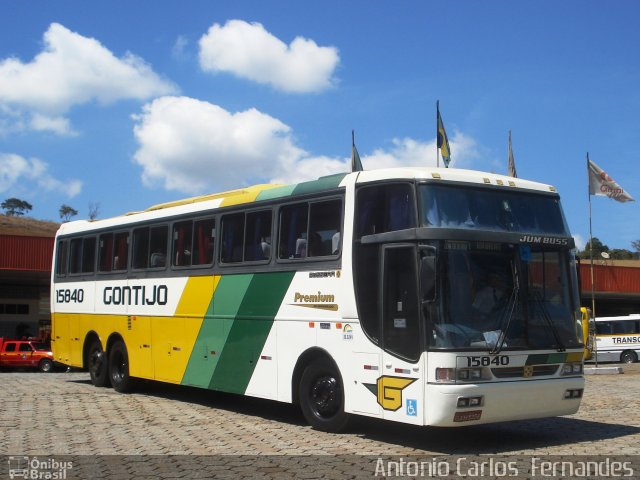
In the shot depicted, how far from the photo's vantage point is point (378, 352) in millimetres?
9672

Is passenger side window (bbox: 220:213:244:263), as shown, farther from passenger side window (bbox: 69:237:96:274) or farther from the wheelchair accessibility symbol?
passenger side window (bbox: 69:237:96:274)

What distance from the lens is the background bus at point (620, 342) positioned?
131ft

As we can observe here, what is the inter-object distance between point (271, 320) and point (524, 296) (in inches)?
151

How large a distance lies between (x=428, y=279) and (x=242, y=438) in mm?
3278

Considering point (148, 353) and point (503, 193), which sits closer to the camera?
point (503, 193)

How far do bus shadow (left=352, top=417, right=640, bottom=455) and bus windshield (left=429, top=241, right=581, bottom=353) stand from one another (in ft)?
4.19

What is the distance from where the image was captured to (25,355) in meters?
32.8

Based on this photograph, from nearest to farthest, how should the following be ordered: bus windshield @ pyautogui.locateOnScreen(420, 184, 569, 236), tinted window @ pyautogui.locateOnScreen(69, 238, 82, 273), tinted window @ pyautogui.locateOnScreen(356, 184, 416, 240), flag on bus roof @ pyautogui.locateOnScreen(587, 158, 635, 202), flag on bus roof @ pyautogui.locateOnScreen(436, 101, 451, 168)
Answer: bus windshield @ pyautogui.locateOnScreen(420, 184, 569, 236) < tinted window @ pyautogui.locateOnScreen(356, 184, 416, 240) < tinted window @ pyautogui.locateOnScreen(69, 238, 82, 273) < flag on bus roof @ pyautogui.locateOnScreen(436, 101, 451, 168) < flag on bus roof @ pyautogui.locateOnScreen(587, 158, 635, 202)

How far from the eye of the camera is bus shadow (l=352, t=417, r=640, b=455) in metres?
9.65

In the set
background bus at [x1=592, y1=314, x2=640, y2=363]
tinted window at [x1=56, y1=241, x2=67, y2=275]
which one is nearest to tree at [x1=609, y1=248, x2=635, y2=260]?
background bus at [x1=592, y1=314, x2=640, y2=363]

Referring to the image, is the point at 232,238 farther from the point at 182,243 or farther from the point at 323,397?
the point at 323,397

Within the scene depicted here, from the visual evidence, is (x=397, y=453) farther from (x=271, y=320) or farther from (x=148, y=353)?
(x=148, y=353)

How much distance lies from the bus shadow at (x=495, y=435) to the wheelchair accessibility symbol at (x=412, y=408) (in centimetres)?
46

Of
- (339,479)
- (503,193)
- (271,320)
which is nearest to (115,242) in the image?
(271,320)
